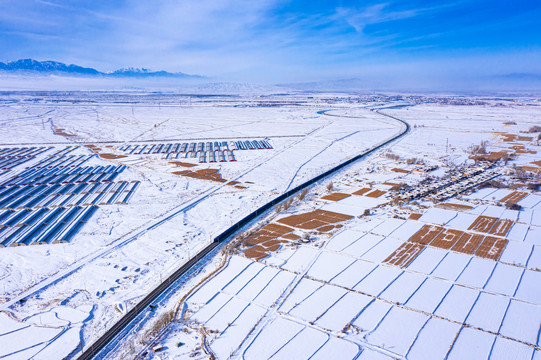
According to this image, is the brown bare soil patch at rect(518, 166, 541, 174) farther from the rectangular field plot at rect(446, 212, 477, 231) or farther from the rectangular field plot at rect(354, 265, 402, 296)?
the rectangular field plot at rect(354, 265, 402, 296)

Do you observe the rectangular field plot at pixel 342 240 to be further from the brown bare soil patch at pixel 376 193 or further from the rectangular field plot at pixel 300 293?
the brown bare soil patch at pixel 376 193

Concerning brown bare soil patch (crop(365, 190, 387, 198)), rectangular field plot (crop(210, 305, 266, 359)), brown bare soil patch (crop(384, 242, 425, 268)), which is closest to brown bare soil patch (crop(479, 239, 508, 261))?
brown bare soil patch (crop(384, 242, 425, 268))

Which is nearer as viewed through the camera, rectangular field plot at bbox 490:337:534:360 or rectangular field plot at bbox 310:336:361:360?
rectangular field plot at bbox 490:337:534:360

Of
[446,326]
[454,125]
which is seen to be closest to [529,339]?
[446,326]

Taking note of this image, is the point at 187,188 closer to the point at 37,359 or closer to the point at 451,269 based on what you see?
the point at 37,359

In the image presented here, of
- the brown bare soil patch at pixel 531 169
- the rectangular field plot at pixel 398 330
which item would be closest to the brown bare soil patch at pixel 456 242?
the rectangular field plot at pixel 398 330
